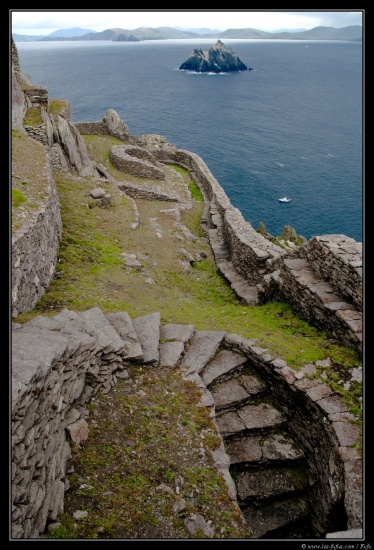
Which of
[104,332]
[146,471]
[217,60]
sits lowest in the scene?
[146,471]

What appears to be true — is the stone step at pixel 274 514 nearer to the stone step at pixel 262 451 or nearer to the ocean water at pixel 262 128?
the stone step at pixel 262 451

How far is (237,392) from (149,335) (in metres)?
3.53

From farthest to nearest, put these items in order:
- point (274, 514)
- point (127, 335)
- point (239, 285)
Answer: point (239, 285) → point (127, 335) → point (274, 514)

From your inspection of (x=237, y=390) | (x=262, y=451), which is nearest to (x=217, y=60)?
(x=237, y=390)

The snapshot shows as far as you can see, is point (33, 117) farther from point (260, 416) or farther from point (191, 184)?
point (260, 416)

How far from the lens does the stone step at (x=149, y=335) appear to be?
39.4ft

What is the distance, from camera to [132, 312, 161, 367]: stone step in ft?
39.4

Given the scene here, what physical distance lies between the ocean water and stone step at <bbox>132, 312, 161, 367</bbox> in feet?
94.8

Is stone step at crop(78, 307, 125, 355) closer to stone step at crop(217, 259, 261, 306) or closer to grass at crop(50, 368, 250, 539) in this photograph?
grass at crop(50, 368, 250, 539)

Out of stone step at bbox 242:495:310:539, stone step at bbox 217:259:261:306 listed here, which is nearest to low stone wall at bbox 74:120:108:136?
stone step at bbox 217:259:261:306

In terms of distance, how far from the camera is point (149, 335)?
1301 cm

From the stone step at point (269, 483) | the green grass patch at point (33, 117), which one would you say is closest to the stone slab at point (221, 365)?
the stone step at point (269, 483)
